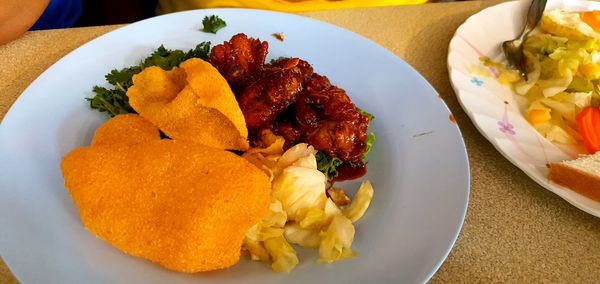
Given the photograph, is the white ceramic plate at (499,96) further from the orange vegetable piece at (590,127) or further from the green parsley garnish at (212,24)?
the green parsley garnish at (212,24)

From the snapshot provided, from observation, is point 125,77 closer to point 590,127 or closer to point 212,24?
point 212,24

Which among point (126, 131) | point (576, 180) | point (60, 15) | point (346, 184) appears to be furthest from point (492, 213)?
point (60, 15)

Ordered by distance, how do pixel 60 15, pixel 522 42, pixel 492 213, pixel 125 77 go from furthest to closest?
pixel 60 15 < pixel 522 42 < pixel 125 77 < pixel 492 213

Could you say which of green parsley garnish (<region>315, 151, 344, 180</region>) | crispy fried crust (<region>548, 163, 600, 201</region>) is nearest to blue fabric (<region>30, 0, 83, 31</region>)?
green parsley garnish (<region>315, 151, 344, 180</region>)

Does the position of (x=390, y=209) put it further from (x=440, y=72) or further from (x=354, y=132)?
(x=440, y=72)

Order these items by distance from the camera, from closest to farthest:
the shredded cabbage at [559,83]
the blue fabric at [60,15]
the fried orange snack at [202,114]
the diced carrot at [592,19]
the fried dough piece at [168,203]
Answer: the fried dough piece at [168,203]
the fried orange snack at [202,114]
the shredded cabbage at [559,83]
the diced carrot at [592,19]
the blue fabric at [60,15]

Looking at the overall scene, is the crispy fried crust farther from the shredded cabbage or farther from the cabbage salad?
the cabbage salad

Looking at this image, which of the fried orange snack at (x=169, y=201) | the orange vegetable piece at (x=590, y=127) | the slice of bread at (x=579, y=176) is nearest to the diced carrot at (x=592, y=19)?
the orange vegetable piece at (x=590, y=127)
